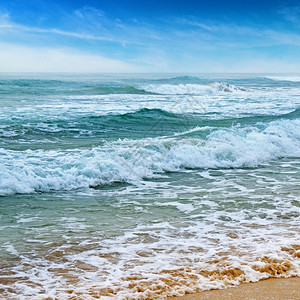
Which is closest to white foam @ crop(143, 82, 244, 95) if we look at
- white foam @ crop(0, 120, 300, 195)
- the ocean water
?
the ocean water

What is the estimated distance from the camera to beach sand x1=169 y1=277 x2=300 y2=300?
3723 millimetres

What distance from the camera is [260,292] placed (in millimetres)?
3818

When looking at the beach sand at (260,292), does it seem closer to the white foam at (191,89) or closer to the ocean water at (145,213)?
the ocean water at (145,213)

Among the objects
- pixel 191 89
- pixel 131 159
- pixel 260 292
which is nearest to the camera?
pixel 260 292

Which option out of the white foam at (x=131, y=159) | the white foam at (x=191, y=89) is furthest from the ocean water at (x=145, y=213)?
the white foam at (x=191, y=89)

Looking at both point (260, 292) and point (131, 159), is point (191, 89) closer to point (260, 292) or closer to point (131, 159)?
point (131, 159)

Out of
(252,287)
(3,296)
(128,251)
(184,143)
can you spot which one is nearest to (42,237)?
(128,251)

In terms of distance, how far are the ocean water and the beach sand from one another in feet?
0.36

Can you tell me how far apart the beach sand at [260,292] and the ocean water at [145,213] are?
0.36 feet

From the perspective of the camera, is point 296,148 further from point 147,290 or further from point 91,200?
point 147,290

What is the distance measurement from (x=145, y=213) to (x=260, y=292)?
3.02 m

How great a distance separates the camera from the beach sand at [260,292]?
372 cm

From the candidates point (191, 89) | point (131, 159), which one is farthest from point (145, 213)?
point (191, 89)

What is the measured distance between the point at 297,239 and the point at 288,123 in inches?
452
